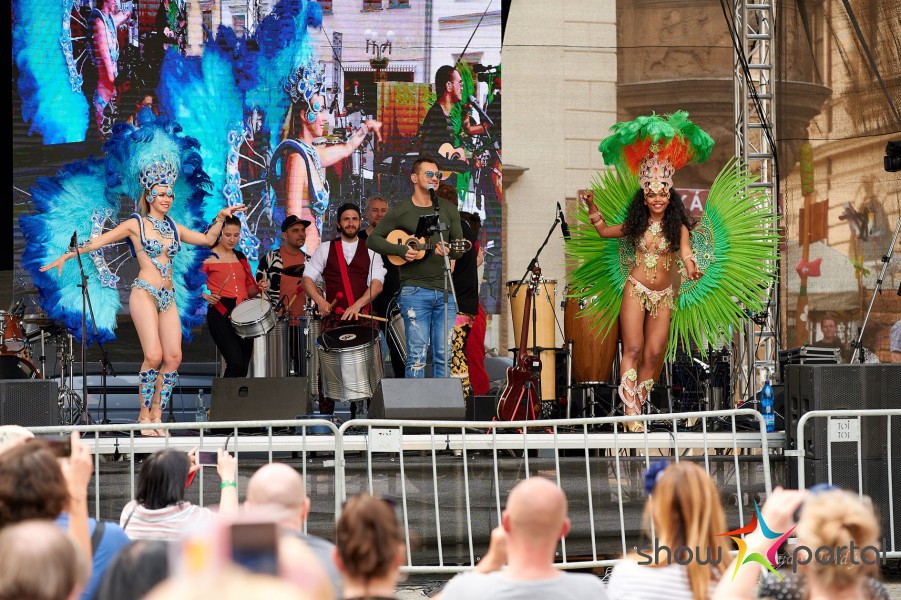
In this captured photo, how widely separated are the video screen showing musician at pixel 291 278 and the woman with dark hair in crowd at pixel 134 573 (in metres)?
6.75

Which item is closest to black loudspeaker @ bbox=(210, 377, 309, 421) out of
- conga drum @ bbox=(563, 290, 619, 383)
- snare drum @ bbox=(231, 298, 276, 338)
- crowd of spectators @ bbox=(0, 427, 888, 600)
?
snare drum @ bbox=(231, 298, 276, 338)

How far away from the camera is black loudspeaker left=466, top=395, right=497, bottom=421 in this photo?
8.59 m

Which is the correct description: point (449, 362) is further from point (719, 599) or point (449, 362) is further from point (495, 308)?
point (719, 599)

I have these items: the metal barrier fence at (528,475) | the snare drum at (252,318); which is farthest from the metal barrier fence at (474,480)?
the snare drum at (252,318)

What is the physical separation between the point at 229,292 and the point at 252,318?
0.76 metres

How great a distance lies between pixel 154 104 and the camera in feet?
36.3

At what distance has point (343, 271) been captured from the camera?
9.65 meters

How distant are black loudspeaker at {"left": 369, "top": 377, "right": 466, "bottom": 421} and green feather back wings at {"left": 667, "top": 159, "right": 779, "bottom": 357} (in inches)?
70.7

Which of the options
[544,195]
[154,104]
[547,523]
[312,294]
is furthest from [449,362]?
[544,195]

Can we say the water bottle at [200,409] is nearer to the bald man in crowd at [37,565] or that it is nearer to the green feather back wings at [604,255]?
the green feather back wings at [604,255]

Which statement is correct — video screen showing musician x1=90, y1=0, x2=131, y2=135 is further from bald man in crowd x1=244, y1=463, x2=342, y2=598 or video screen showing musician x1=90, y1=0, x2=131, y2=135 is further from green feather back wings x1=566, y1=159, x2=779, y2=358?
bald man in crowd x1=244, y1=463, x2=342, y2=598

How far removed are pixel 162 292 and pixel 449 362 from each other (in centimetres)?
209

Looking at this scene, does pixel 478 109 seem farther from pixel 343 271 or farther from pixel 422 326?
pixel 422 326

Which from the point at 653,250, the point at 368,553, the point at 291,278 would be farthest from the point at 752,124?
the point at 368,553
